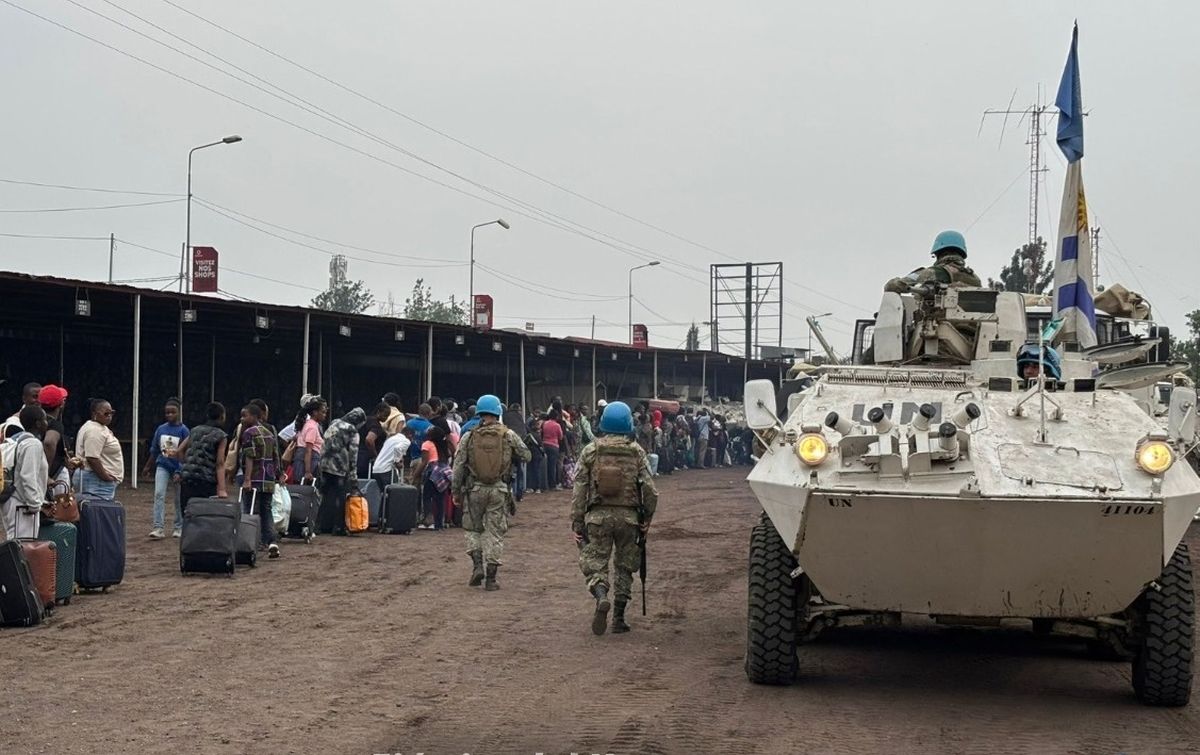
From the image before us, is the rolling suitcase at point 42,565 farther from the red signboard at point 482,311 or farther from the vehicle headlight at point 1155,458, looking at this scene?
the red signboard at point 482,311

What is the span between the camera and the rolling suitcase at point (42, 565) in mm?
9766

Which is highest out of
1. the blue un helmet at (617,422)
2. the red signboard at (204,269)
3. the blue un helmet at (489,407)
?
the red signboard at (204,269)

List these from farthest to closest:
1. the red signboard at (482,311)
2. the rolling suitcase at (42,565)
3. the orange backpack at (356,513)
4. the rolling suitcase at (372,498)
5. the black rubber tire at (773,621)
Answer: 1. the red signboard at (482,311)
2. the rolling suitcase at (372,498)
3. the orange backpack at (356,513)
4. the rolling suitcase at (42,565)
5. the black rubber tire at (773,621)

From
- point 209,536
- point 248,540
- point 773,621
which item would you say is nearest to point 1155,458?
point 773,621

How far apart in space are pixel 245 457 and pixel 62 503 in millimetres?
3142

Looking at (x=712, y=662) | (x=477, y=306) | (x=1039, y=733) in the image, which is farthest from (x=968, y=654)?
(x=477, y=306)

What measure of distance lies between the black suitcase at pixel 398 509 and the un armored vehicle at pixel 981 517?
9169mm

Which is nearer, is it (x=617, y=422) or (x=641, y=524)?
(x=641, y=524)

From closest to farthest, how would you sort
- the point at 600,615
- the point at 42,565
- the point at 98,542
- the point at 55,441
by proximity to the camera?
the point at 600,615 < the point at 42,565 < the point at 55,441 < the point at 98,542

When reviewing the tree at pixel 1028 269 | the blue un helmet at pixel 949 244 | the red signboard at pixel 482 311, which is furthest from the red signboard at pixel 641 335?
the blue un helmet at pixel 949 244

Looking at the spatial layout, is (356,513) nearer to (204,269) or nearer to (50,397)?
(50,397)

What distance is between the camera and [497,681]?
312 inches

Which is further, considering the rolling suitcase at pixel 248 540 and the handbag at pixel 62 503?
the rolling suitcase at pixel 248 540

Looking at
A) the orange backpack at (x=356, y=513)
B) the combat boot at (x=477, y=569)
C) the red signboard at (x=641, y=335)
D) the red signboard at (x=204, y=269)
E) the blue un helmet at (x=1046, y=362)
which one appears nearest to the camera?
the blue un helmet at (x=1046, y=362)
